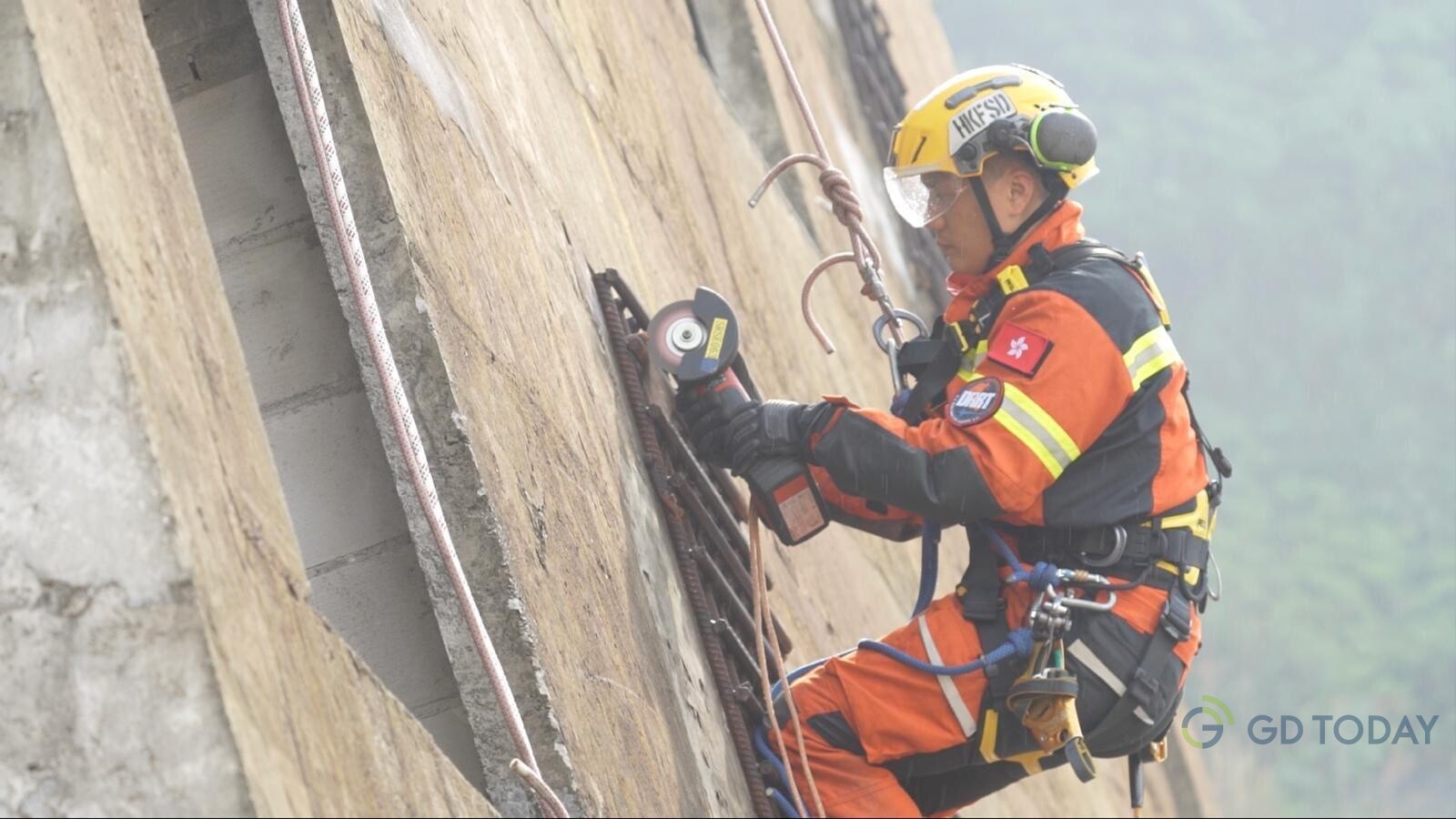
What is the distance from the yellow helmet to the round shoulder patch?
45cm

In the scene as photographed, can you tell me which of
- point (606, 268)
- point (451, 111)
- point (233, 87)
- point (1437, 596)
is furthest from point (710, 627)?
point (1437, 596)

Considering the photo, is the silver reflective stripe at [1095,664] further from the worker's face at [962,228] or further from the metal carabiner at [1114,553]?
the worker's face at [962,228]

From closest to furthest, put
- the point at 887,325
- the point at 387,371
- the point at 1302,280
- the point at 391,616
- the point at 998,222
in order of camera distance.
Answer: the point at 387,371 < the point at 391,616 < the point at 998,222 < the point at 887,325 < the point at 1302,280

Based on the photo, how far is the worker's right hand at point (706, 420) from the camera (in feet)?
11.2

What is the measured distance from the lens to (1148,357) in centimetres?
337

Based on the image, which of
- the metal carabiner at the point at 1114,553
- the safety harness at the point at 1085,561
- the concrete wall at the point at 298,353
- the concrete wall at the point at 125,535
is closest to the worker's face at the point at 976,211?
the safety harness at the point at 1085,561

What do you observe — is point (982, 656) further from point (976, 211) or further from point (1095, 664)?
point (976, 211)

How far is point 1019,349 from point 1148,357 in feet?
0.81

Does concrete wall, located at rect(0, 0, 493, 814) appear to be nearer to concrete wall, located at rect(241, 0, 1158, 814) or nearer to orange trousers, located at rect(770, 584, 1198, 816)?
concrete wall, located at rect(241, 0, 1158, 814)

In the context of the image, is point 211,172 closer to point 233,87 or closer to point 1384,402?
point 233,87

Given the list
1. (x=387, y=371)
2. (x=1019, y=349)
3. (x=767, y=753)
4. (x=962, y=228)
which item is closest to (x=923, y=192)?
(x=962, y=228)

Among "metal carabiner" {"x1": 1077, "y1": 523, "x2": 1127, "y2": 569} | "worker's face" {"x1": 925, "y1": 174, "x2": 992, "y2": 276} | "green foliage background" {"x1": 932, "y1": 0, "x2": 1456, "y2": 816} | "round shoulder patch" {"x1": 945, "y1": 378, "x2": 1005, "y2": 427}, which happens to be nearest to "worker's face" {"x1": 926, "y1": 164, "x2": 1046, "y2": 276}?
"worker's face" {"x1": 925, "y1": 174, "x2": 992, "y2": 276}

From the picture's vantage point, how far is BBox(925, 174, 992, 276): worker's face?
11.9 ft

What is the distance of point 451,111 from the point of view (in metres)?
3.09
